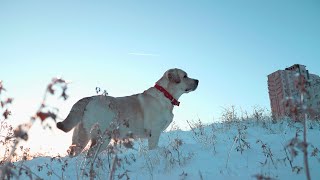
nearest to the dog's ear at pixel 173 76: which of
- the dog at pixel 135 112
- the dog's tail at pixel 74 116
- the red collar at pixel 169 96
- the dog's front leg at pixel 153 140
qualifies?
the dog at pixel 135 112

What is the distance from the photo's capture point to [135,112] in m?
7.10

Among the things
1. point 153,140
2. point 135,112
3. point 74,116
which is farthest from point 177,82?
point 74,116

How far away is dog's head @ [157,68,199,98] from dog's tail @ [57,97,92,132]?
212cm

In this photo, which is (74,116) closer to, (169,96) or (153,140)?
(153,140)

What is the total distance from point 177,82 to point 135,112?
4.92 ft

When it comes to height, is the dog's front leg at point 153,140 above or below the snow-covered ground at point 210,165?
above

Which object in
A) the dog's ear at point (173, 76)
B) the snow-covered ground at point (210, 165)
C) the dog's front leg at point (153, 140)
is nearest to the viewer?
the snow-covered ground at point (210, 165)

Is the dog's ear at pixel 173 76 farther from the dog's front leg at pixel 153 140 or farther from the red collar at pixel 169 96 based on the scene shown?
the dog's front leg at pixel 153 140

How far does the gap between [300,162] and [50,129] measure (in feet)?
10.5

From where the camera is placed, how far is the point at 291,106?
199cm

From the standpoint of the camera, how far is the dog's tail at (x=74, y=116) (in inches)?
222

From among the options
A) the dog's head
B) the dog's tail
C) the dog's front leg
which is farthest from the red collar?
the dog's tail

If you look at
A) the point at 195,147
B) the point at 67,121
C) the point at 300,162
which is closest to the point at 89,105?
the point at 67,121

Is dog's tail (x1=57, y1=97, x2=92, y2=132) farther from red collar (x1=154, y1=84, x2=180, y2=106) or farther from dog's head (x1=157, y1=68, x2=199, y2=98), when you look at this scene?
dog's head (x1=157, y1=68, x2=199, y2=98)
